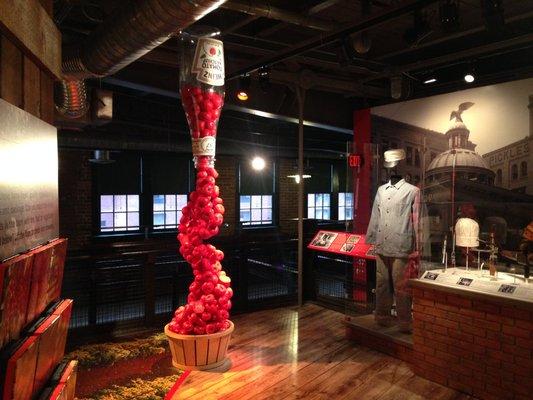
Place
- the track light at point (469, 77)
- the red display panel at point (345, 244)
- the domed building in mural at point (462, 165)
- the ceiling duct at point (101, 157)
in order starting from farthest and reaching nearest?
the ceiling duct at point (101, 157)
the red display panel at point (345, 244)
the domed building in mural at point (462, 165)
the track light at point (469, 77)

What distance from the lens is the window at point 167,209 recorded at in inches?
419

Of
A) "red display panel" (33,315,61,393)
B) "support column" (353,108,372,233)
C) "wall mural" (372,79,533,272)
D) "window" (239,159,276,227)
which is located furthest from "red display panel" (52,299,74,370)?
"window" (239,159,276,227)

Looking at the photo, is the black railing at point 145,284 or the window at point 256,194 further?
the window at point 256,194

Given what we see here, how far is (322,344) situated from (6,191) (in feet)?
14.1

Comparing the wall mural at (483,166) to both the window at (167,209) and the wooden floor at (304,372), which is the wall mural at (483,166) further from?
the window at (167,209)

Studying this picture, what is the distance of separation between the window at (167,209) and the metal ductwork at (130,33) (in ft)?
23.1

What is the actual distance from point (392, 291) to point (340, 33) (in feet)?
9.52

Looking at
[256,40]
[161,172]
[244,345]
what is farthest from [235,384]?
[161,172]

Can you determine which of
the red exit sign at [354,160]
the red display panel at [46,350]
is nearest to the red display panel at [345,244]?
the red exit sign at [354,160]

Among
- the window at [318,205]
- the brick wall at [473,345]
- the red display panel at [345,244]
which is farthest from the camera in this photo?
the window at [318,205]

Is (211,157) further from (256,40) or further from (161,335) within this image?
(161,335)

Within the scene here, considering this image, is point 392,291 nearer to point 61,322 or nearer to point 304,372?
point 304,372

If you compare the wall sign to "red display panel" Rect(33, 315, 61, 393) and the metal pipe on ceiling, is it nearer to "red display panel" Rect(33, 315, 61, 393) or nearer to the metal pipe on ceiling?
"red display panel" Rect(33, 315, 61, 393)

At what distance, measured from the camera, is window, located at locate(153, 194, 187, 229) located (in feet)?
34.9
